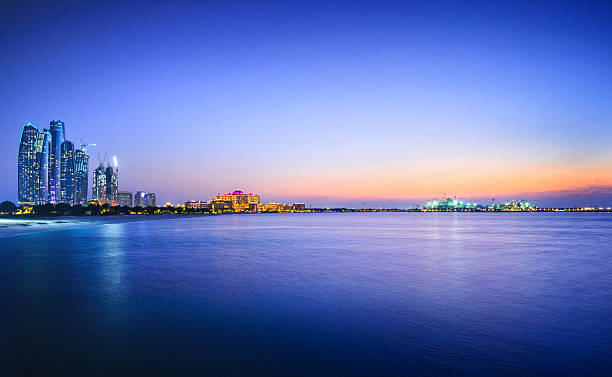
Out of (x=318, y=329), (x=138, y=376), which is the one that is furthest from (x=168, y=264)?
(x=138, y=376)

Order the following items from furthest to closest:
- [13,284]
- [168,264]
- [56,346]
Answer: [168,264]
[13,284]
[56,346]

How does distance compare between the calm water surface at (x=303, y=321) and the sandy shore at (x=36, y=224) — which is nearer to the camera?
the calm water surface at (x=303, y=321)

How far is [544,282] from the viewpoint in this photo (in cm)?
1834

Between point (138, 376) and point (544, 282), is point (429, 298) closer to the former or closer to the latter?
point (544, 282)

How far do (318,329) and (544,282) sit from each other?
1401 cm

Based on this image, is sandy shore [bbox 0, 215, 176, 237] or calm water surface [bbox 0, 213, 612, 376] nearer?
calm water surface [bbox 0, 213, 612, 376]

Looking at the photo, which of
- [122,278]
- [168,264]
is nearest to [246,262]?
[168,264]

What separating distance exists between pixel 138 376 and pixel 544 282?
→ 18802mm

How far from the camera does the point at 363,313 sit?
1209 cm

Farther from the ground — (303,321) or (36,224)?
(303,321)

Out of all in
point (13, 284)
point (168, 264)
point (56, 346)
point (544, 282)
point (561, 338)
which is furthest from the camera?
point (168, 264)

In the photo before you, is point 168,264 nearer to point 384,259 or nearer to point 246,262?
point 246,262

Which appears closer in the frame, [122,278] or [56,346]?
[56,346]

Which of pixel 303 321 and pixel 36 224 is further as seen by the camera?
pixel 36 224
